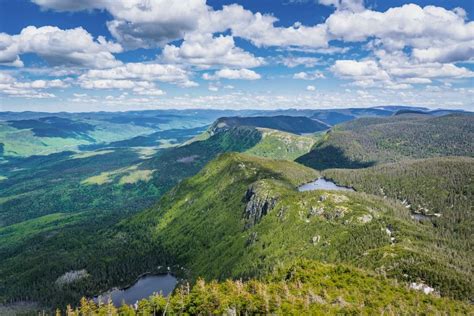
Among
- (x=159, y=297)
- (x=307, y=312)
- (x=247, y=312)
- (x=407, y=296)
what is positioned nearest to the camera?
(x=307, y=312)

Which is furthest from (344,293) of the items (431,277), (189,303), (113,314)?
(113,314)

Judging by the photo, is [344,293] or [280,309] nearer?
[280,309]

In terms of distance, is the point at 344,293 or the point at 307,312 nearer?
the point at 307,312

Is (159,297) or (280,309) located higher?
(280,309)

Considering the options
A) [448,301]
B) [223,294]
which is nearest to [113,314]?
[223,294]

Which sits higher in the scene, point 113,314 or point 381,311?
point 381,311

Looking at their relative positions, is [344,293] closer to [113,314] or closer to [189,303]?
[189,303]

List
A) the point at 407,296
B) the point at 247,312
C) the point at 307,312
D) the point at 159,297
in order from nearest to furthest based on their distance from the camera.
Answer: the point at 307,312 → the point at 247,312 → the point at 407,296 → the point at 159,297

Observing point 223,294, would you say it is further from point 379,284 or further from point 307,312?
point 379,284

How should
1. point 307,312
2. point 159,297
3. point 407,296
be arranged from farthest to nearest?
point 159,297
point 407,296
point 307,312
